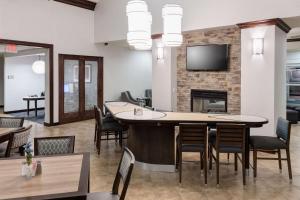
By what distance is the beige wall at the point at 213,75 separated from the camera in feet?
22.5

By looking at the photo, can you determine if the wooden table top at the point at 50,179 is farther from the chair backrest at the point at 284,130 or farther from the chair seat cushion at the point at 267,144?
the chair backrest at the point at 284,130

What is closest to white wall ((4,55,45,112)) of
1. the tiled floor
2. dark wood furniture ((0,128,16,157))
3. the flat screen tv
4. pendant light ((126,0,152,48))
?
the flat screen tv

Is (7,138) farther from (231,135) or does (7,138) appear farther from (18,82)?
(18,82)

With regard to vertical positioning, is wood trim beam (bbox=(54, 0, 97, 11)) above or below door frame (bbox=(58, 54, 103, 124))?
above

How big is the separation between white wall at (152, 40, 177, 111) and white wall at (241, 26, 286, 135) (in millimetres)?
2160

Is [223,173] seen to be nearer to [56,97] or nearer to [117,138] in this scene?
[117,138]

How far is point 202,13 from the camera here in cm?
673

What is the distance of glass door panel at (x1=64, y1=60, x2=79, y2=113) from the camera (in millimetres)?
8945

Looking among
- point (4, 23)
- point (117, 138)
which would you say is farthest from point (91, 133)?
point (4, 23)

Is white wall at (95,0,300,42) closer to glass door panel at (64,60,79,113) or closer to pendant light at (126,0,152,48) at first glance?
glass door panel at (64,60,79,113)

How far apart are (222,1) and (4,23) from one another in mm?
5695

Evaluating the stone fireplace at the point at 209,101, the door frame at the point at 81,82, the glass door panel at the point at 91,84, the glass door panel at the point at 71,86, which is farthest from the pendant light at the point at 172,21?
the glass door panel at the point at 91,84

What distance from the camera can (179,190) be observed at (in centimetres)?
373

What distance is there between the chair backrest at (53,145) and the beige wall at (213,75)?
4.87 metres
